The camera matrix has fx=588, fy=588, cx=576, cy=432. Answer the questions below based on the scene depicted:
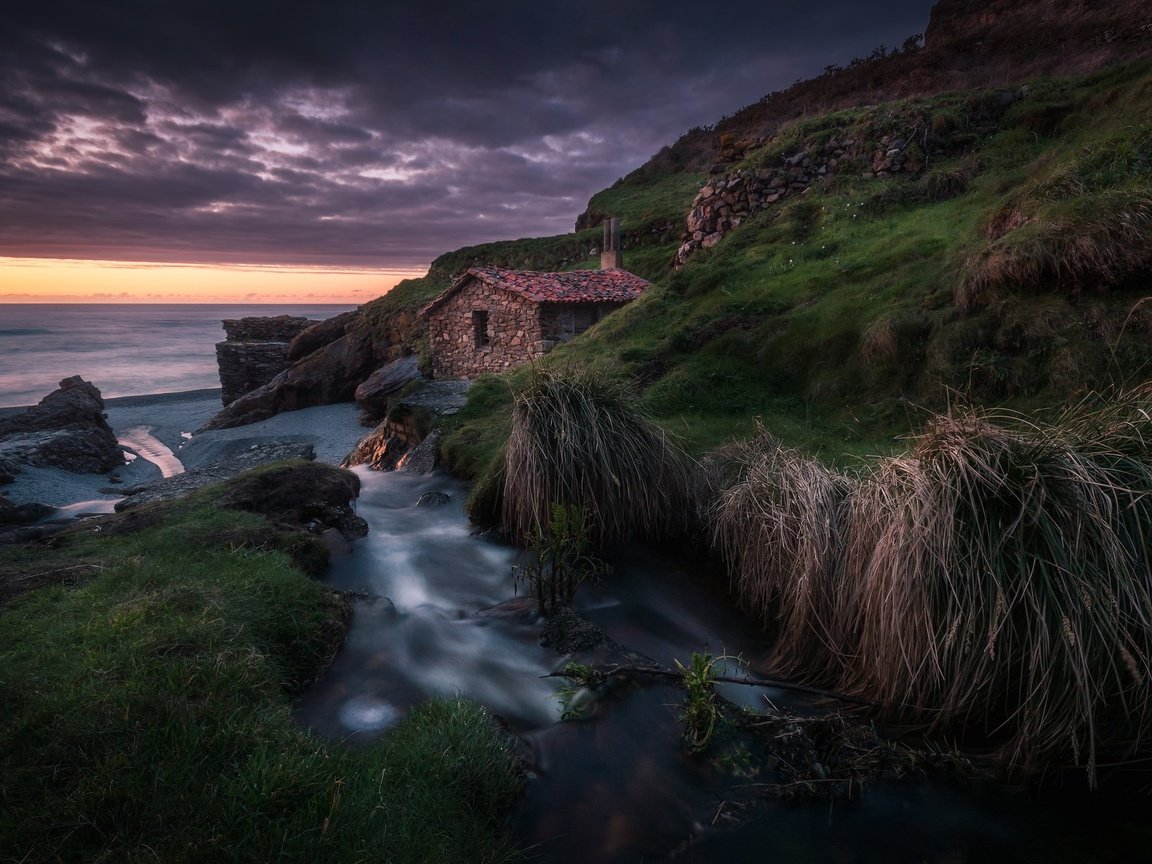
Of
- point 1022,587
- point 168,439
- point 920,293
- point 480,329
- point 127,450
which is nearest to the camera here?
point 1022,587

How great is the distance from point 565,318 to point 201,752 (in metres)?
19.7

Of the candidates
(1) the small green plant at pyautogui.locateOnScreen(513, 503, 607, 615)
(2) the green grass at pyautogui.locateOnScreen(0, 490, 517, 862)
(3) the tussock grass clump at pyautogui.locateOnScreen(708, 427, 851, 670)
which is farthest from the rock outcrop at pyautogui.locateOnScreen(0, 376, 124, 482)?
(3) the tussock grass clump at pyautogui.locateOnScreen(708, 427, 851, 670)

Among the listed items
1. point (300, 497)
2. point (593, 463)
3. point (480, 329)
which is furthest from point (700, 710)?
point (480, 329)

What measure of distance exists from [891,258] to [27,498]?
1771 cm

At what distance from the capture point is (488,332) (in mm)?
23016

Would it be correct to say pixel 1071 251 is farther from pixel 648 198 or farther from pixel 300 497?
pixel 648 198

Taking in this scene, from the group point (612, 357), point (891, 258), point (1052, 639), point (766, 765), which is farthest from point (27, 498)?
point (891, 258)

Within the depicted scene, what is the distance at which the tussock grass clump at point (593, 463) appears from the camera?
20.7 feet

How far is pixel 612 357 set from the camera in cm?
1111

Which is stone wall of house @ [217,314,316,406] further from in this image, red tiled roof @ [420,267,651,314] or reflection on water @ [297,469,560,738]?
reflection on water @ [297,469,560,738]

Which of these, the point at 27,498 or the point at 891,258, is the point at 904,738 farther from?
the point at 27,498

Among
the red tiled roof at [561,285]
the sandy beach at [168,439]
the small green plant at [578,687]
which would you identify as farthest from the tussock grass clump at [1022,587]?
the red tiled roof at [561,285]

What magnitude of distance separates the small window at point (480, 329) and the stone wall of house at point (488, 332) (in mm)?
114

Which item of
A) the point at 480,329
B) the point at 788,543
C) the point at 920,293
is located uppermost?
the point at 920,293
